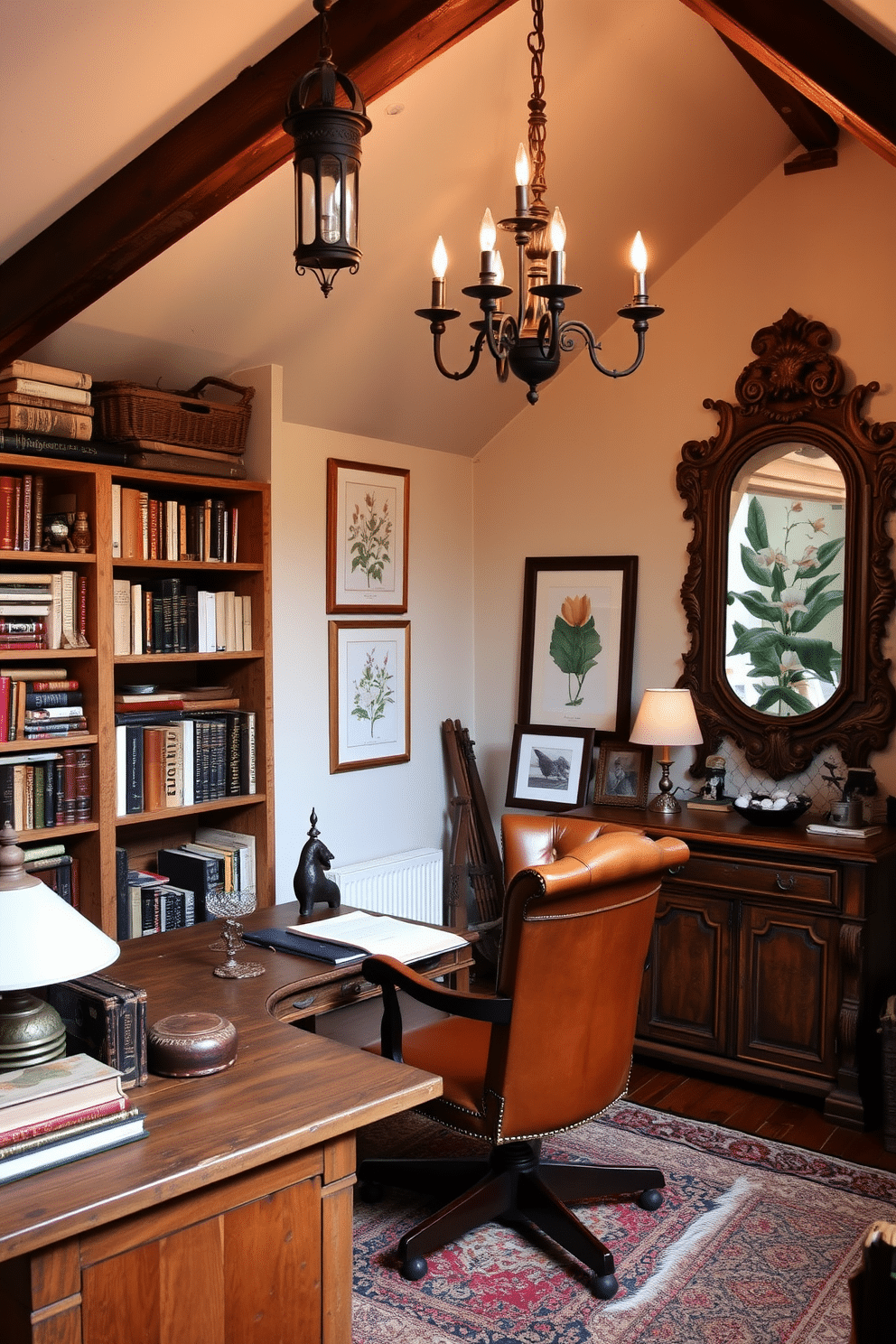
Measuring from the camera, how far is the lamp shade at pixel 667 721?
4348 millimetres

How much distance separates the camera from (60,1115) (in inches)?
72.4

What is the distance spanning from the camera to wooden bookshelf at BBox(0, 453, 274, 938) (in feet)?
11.7

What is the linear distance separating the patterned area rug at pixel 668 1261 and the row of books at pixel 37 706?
5.12 feet

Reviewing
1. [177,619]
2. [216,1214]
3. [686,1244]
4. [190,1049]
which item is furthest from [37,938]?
[177,619]

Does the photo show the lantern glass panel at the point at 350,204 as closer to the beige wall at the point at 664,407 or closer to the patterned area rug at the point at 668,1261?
the patterned area rug at the point at 668,1261

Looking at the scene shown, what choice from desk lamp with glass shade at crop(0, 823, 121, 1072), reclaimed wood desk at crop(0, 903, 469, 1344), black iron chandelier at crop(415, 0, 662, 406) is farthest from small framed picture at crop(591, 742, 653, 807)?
desk lamp with glass shade at crop(0, 823, 121, 1072)

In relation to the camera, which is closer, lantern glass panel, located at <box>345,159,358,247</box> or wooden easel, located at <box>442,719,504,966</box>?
lantern glass panel, located at <box>345,159,358,247</box>

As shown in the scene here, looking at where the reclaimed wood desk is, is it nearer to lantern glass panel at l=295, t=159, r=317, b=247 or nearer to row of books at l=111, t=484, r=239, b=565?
lantern glass panel at l=295, t=159, r=317, b=247

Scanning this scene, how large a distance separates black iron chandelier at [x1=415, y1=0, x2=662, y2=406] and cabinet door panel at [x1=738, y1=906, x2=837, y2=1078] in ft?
7.06

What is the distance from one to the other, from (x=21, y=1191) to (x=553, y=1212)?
1.60m

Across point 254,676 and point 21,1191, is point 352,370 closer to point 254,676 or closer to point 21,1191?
point 254,676

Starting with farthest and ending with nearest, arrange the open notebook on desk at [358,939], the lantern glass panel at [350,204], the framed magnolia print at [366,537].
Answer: the framed magnolia print at [366,537]
the open notebook on desk at [358,939]
the lantern glass panel at [350,204]

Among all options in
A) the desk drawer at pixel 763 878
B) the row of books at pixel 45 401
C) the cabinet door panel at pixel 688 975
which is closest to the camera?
the row of books at pixel 45 401

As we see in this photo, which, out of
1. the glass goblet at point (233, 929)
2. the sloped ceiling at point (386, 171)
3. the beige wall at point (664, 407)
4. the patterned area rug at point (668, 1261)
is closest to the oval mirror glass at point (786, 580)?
the beige wall at point (664, 407)
